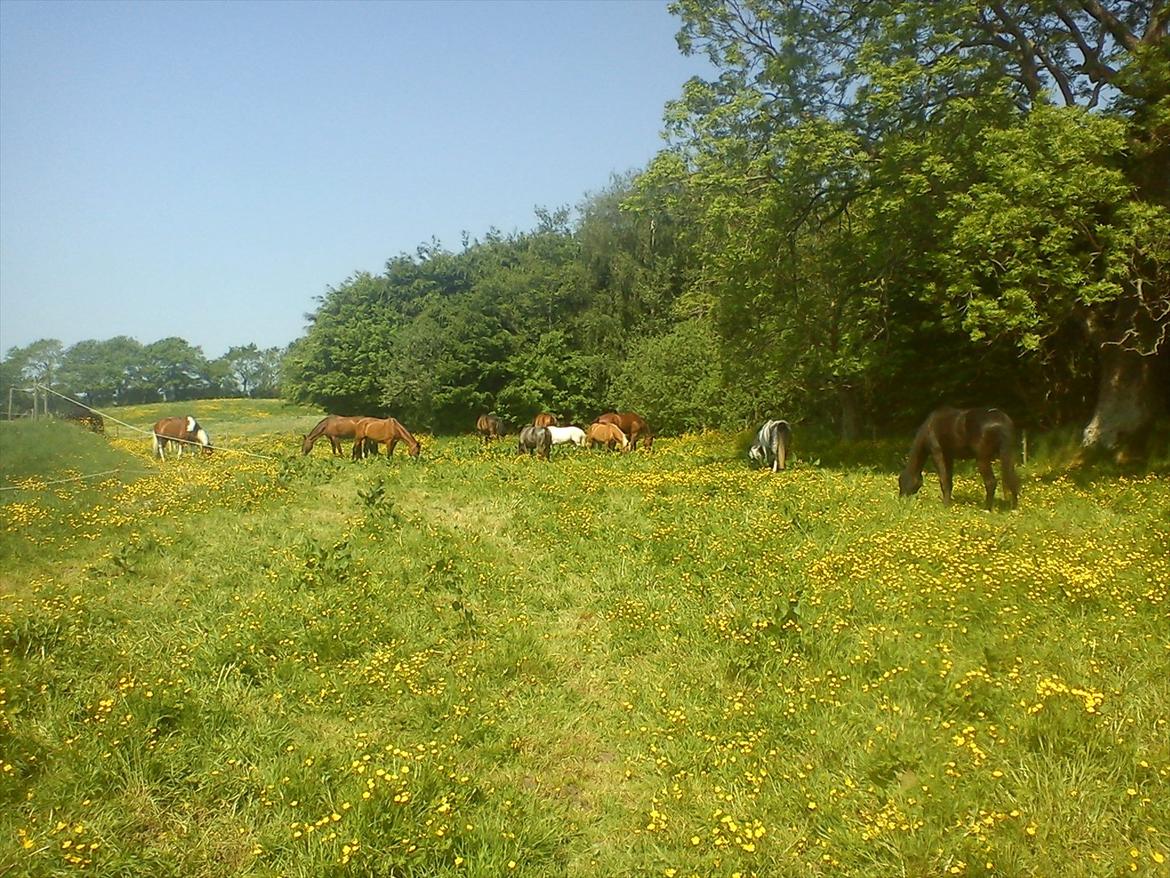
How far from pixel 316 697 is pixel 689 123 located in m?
16.1

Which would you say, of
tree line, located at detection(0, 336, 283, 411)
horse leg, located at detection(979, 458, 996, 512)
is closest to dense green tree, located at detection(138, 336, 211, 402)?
tree line, located at detection(0, 336, 283, 411)

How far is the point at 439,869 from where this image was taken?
443 cm

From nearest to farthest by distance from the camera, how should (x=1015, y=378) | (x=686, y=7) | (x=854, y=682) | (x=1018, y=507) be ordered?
1. (x=854, y=682)
2. (x=1018, y=507)
3. (x=686, y=7)
4. (x=1015, y=378)

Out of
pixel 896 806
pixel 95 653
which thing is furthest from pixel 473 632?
pixel 896 806

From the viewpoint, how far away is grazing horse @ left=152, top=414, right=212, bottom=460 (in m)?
20.3

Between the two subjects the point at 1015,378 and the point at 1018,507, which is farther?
the point at 1015,378

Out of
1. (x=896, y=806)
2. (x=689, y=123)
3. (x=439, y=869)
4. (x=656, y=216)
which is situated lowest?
(x=439, y=869)

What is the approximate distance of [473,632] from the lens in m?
7.85

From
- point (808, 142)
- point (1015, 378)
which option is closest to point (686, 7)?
point (808, 142)

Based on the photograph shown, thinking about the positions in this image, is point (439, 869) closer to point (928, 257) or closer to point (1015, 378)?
point (928, 257)

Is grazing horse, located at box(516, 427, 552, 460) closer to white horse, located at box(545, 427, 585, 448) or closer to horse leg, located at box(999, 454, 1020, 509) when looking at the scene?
white horse, located at box(545, 427, 585, 448)

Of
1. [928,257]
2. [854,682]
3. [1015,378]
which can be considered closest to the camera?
[854,682]

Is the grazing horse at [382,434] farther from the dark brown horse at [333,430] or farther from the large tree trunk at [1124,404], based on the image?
the large tree trunk at [1124,404]

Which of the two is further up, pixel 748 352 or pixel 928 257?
pixel 928 257
